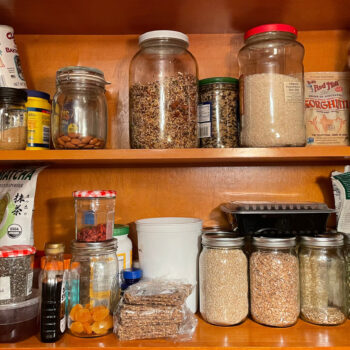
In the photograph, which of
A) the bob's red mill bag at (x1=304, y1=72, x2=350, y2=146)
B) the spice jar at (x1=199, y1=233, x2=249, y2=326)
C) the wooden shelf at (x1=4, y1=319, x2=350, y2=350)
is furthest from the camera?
the bob's red mill bag at (x1=304, y1=72, x2=350, y2=146)

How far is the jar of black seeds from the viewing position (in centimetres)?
79

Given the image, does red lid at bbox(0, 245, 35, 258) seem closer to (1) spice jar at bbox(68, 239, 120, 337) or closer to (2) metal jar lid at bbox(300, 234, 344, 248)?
(1) spice jar at bbox(68, 239, 120, 337)

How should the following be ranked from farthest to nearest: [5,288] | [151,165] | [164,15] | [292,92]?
[151,165] → [164,15] → [292,92] → [5,288]

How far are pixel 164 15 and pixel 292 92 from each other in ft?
1.41

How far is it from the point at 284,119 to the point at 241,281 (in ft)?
1.36

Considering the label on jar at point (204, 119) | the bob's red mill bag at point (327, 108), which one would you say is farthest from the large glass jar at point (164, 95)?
the bob's red mill bag at point (327, 108)

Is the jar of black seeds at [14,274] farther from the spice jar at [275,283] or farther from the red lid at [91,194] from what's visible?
the spice jar at [275,283]

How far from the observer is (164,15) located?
1.03 meters

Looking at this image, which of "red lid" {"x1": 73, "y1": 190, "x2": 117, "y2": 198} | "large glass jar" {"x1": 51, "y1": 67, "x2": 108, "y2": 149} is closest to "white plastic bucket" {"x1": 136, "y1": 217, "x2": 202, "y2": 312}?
"red lid" {"x1": 73, "y1": 190, "x2": 117, "y2": 198}

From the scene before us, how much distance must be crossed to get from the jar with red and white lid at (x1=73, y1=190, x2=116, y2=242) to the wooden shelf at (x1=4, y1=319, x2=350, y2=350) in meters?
0.23

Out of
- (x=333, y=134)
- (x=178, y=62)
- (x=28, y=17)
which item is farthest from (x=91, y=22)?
(x=333, y=134)

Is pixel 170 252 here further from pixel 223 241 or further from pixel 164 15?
pixel 164 15

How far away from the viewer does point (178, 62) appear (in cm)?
99

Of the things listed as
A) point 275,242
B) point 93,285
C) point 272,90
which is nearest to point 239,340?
point 275,242
